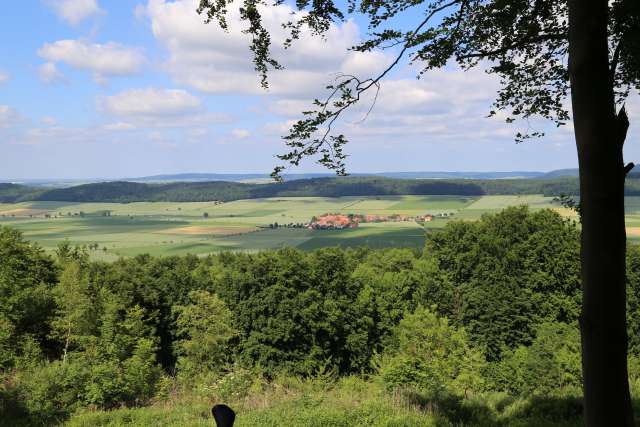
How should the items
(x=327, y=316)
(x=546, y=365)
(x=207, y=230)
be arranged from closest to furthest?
(x=546, y=365) < (x=327, y=316) < (x=207, y=230)

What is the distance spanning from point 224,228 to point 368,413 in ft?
452

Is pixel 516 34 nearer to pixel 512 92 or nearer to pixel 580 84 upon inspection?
pixel 512 92

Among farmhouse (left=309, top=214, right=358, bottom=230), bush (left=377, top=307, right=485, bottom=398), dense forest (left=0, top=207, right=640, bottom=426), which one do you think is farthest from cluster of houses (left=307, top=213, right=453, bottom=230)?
bush (left=377, top=307, right=485, bottom=398)

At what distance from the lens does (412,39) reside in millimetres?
7305

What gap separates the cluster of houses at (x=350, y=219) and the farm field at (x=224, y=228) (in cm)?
455

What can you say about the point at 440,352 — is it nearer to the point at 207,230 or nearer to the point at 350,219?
the point at 207,230

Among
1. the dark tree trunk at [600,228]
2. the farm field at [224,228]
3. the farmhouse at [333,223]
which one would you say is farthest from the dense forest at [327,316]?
the farmhouse at [333,223]

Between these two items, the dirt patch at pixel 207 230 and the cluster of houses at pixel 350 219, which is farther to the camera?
the cluster of houses at pixel 350 219

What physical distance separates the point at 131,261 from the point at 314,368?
1036 inches

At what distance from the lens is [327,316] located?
111ft

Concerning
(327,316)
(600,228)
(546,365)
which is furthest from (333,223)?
(600,228)

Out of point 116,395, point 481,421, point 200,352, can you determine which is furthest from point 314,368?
point 481,421

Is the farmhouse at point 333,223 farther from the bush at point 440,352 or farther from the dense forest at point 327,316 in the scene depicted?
the bush at point 440,352

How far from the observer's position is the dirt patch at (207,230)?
136 meters
